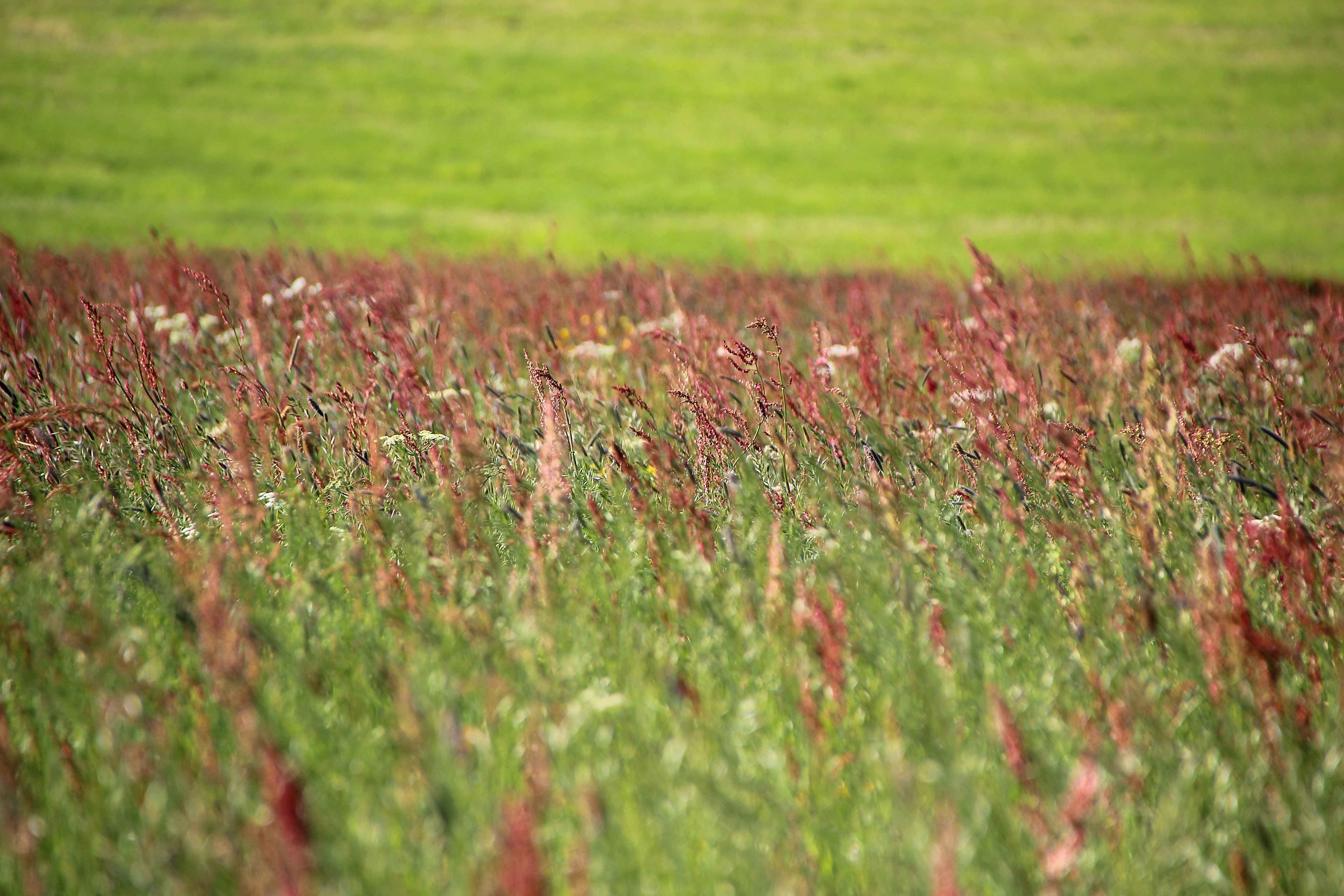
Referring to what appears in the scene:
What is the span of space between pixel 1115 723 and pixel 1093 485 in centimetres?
82

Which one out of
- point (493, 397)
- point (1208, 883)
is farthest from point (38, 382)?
point (1208, 883)

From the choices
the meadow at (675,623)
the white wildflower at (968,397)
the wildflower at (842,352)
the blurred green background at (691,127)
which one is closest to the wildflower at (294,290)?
the meadow at (675,623)

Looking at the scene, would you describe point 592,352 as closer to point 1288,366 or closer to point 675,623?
point 675,623

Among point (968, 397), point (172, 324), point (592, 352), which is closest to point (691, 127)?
point (172, 324)

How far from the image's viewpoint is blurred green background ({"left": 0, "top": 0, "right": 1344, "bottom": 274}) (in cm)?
1458

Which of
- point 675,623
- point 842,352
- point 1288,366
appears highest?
point 842,352

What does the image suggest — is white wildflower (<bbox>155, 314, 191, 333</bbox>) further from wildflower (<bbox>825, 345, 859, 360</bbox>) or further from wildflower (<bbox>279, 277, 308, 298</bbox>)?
wildflower (<bbox>825, 345, 859, 360</bbox>)

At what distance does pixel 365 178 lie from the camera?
16453 millimetres

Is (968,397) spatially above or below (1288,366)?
above

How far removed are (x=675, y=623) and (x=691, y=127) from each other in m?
17.9

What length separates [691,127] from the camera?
18.6 metres

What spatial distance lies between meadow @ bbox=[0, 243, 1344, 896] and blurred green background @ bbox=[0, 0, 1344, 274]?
7.70 metres

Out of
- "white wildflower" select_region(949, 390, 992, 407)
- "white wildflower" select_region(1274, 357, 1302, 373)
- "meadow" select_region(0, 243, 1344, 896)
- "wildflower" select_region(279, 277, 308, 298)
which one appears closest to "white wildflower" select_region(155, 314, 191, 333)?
"wildflower" select_region(279, 277, 308, 298)

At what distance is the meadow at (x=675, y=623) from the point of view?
4.38 feet
